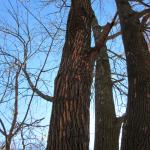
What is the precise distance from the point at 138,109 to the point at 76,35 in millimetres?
2239

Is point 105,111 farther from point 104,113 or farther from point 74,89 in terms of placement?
point 74,89

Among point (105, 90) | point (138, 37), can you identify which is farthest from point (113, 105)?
point (138, 37)

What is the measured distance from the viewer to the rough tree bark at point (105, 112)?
9.38m

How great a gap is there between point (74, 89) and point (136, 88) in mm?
2382

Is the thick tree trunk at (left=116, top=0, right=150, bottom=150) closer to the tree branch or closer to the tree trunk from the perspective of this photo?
the tree branch

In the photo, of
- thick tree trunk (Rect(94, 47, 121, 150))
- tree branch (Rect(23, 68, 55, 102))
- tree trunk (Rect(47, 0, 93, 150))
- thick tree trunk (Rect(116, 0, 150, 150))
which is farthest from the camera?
thick tree trunk (Rect(94, 47, 121, 150))

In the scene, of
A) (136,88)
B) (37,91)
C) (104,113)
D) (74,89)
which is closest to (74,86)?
(74,89)

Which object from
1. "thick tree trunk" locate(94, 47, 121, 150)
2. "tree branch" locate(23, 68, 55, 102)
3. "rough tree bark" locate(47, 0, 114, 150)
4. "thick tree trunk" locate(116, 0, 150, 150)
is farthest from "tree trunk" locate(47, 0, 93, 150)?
"thick tree trunk" locate(94, 47, 121, 150)

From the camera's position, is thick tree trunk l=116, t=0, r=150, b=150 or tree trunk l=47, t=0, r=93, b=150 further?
thick tree trunk l=116, t=0, r=150, b=150

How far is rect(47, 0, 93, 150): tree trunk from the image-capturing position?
529 centimetres

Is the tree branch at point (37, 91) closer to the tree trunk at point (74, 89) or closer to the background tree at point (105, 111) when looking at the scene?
the background tree at point (105, 111)

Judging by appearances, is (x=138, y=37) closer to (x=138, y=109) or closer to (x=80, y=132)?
(x=138, y=109)

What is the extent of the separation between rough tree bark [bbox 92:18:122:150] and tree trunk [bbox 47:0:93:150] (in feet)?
12.5

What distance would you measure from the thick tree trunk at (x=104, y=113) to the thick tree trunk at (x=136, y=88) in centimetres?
179
